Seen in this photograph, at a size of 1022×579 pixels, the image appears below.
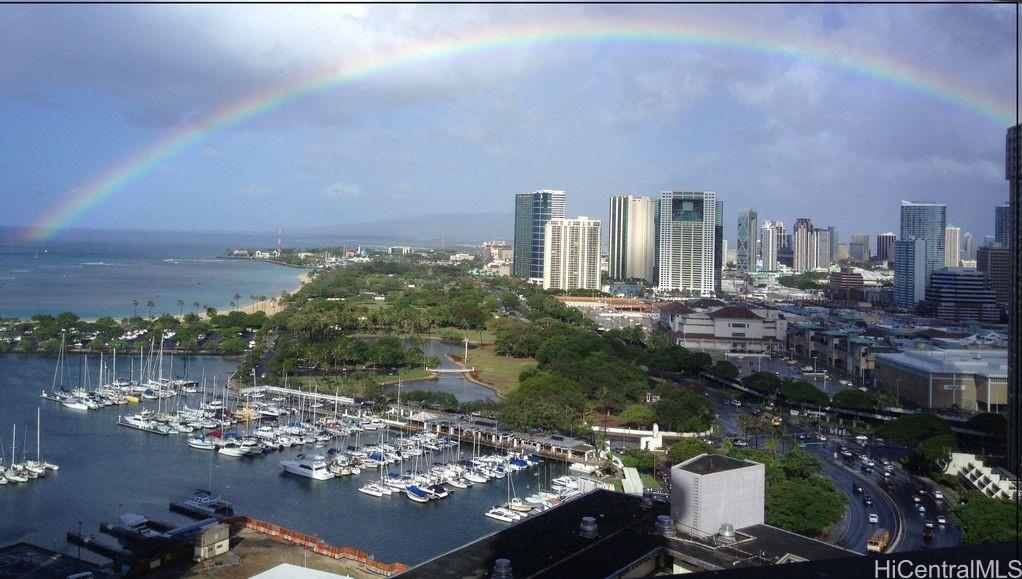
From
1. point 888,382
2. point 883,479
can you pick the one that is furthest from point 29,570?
point 888,382

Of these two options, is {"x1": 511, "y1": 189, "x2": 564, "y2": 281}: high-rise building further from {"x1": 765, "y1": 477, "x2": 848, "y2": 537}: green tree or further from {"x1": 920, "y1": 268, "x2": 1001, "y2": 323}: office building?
{"x1": 765, "y1": 477, "x2": 848, "y2": 537}: green tree

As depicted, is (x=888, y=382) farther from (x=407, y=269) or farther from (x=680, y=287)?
(x=407, y=269)

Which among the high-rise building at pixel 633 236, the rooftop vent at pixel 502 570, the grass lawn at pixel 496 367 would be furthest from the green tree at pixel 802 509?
the high-rise building at pixel 633 236

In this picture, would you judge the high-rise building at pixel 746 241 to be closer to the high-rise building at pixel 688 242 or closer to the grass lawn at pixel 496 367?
the high-rise building at pixel 688 242

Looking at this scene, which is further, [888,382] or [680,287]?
[680,287]

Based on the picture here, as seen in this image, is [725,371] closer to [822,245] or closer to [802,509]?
[802,509]
